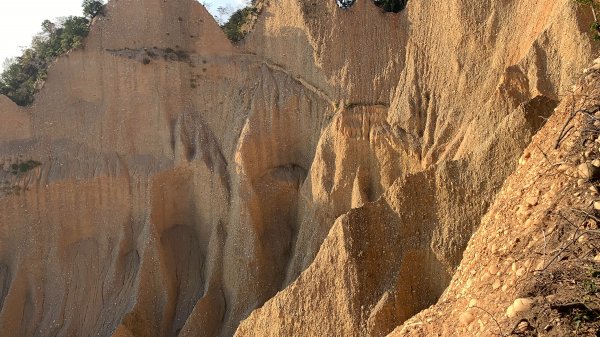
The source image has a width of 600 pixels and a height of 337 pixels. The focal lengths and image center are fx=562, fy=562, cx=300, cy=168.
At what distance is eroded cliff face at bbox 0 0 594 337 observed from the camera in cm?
1002

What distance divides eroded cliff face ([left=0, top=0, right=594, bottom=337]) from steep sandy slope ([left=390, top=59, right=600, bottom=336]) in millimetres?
3180

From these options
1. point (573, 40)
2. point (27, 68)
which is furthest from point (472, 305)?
point (27, 68)

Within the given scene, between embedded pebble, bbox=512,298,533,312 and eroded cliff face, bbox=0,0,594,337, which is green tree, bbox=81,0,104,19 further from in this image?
embedded pebble, bbox=512,298,533,312

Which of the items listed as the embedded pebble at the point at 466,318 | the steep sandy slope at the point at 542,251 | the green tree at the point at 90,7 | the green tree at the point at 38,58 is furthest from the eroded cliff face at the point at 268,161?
the embedded pebble at the point at 466,318

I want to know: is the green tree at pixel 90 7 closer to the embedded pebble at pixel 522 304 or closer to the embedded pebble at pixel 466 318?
the embedded pebble at pixel 466 318

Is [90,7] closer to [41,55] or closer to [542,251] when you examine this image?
[41,55]

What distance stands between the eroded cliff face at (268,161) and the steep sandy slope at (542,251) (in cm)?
318

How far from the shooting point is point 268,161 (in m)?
16.4

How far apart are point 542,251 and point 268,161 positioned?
1199 centimetres

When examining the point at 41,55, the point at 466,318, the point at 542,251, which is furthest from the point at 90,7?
the point at 542,251

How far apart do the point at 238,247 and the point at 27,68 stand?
38.5 feet

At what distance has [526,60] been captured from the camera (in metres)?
11.0

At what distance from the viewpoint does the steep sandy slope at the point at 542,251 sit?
414cm

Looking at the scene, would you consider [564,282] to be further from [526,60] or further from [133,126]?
[133,126]
